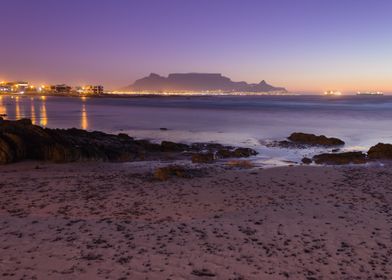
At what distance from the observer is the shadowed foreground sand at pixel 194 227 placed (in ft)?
22.5

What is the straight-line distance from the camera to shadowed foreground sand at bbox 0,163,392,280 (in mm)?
6855

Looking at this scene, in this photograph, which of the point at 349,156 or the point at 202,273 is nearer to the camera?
the point at 202,273

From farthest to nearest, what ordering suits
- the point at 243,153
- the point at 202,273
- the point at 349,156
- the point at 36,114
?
the point at 36,114 → the point at 243,153 → the point at 349,156 → the point at 202,273

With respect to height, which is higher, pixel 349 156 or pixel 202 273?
pixel 202 273

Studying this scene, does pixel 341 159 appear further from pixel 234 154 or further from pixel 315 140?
pixel 315 140

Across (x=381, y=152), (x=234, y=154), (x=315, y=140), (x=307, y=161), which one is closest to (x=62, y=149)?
(x=234, y=154)

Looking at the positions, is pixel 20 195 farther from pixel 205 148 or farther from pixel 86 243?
pixel 205 148

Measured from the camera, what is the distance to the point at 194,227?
8914 millimetres

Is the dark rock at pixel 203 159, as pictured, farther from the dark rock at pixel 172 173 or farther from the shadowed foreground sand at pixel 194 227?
the shadowed foreground sand at pixel 194 227

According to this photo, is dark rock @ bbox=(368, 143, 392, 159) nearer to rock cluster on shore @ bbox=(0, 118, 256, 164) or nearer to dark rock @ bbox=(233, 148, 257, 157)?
dark rock @ bbox=(233, 148, 257, 157)

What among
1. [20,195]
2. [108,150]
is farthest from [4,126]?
[20,195]

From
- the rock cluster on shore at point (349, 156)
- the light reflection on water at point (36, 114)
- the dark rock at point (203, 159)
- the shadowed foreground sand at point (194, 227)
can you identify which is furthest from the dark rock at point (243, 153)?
the light reflection on water at point (36, 114)

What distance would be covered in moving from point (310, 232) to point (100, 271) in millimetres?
4846

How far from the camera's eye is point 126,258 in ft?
23.6
